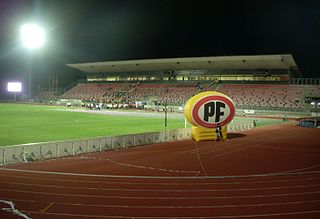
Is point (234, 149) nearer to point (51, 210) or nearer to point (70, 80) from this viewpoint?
point (51, 210)

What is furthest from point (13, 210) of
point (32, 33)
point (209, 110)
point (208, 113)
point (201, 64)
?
point (201, 64)

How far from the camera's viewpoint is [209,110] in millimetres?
24438

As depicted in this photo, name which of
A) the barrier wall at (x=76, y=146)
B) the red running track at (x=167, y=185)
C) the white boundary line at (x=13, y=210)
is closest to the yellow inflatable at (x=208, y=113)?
the barrier wall at (x=76, y=146)

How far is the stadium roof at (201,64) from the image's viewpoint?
67300 mm

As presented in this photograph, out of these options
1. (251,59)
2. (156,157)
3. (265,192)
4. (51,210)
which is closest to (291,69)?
(251,59)

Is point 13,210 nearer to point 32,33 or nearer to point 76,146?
point 76,146

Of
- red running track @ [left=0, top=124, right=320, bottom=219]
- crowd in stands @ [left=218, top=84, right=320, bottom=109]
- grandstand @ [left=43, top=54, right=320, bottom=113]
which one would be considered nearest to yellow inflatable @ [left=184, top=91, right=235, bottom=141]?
red running track @ [left=0, top=124, right=320, bottom=219]

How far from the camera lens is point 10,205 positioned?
939 centimetres

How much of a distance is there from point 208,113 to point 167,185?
13.0 meters

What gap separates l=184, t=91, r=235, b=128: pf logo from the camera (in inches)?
952

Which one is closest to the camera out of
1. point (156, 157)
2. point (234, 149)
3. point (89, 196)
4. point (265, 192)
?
point (89, 196)

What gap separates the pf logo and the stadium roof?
42304mm

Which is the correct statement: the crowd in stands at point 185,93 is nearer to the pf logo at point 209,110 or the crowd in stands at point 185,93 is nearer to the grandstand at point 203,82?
the grandstand at point 203,82

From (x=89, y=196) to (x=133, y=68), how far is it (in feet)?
258
